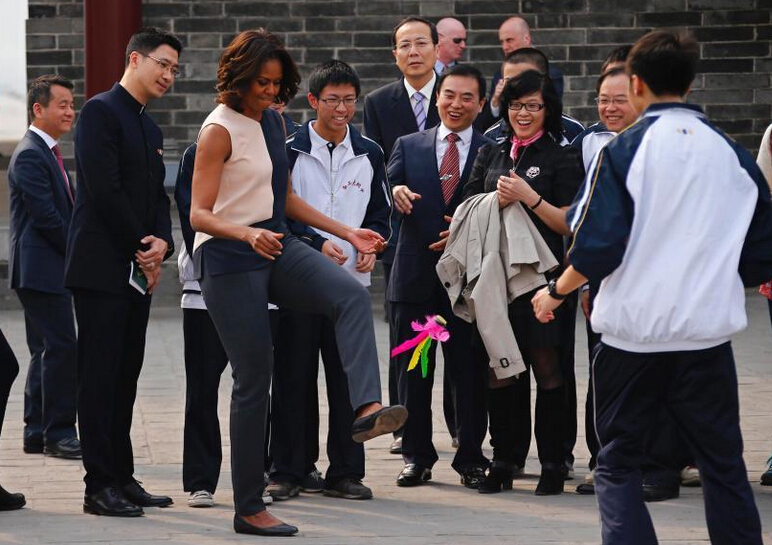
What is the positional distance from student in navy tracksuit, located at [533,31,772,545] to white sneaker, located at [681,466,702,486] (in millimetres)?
1763

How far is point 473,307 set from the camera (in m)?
5.73

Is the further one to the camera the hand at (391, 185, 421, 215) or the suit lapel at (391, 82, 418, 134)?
the suit lapel at (391, 82, 418, 134)

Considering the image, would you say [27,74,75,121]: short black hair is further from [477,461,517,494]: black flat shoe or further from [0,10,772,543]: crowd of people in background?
[477,461,517,494]: black flat shoe

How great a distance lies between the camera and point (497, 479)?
5.82m

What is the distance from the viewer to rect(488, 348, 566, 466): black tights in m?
5.77

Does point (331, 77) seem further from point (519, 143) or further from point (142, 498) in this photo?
point (142, 498)

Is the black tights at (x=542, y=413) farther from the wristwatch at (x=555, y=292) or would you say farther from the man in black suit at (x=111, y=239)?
the man in black suit at (x=111, y=239)

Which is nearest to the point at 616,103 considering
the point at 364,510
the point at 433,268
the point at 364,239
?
the point at 433,268

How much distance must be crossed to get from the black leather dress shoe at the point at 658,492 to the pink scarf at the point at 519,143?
4.50ft

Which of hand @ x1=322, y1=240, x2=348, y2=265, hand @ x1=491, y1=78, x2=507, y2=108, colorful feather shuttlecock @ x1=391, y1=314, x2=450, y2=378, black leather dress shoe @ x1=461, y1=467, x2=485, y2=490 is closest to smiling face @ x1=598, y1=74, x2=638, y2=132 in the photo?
hand @ x1=491, y1=78, x2=507, y2=108

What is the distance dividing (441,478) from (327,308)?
1432 mm

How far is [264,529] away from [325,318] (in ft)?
3.60

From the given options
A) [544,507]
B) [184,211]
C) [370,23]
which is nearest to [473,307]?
[544,507]

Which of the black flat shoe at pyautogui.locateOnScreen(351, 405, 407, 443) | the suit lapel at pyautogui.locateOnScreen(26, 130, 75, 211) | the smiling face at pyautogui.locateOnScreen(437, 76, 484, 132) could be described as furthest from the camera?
the suit lapel at pyautogui.locateOnScreen(26, 130, 75, 211)
